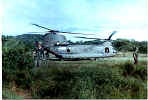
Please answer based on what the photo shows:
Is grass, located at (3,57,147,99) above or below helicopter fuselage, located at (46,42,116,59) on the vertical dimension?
below

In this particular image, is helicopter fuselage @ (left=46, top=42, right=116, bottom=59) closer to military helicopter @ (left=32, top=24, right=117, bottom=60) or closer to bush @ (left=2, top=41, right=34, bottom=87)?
military helicopter @ (left=32, top=24, right=117, bottom=60)

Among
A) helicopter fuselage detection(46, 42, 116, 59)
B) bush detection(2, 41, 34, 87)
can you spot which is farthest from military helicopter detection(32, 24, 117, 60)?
bush detection(2, 41, 34, 87)

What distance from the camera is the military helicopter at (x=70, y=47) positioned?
1.85 m

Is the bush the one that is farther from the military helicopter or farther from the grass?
the military helicopter

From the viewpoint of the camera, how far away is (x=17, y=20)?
1.84 metres

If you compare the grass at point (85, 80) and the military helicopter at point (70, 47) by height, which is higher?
the military helicopter at point (70, 47)

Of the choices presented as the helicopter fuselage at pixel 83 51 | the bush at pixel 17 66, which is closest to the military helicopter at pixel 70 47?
the helicopter fuselage at pixel 83 51

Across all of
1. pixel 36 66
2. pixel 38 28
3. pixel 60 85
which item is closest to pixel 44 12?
pixel 38 28

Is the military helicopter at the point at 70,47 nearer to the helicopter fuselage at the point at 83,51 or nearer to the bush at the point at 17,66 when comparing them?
the helicopter fuselage at the point at 83,51

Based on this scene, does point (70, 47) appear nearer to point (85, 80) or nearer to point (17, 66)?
point (85, 80)

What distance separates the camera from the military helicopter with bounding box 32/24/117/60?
1854mm

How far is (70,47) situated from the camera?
73.7 inches

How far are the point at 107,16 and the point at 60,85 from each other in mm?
568

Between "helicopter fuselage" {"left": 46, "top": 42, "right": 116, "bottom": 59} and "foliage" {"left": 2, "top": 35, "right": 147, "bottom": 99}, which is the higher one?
"helicopter fuselage" {"left": 46, "top": 42, "right": 116, "bottom": 59}
